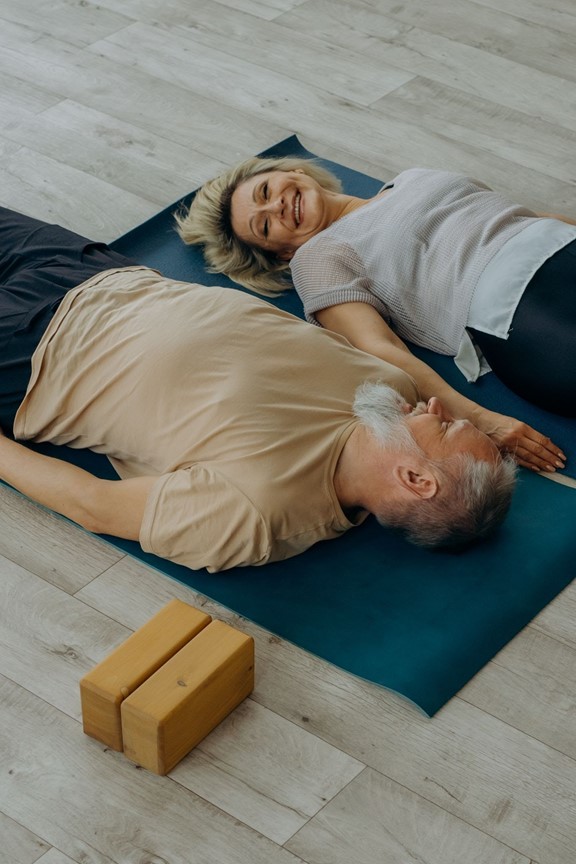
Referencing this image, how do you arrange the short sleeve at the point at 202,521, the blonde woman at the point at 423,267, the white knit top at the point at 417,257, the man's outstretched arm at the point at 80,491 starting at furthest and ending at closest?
the white knit top at the point at 417,257
the blonde woman at the point at 423,267
the man's outstretched arm at the point at 80,491
the short sleeve at the point at 202,521

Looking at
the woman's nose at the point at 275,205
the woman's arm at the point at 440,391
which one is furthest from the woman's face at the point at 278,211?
the woman's arm at the point at 440,391

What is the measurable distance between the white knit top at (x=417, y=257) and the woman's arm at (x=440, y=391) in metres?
0.06

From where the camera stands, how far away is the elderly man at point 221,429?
219 cm

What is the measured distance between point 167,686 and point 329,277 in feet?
4.07

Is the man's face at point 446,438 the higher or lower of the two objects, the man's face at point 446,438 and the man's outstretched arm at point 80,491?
the higher

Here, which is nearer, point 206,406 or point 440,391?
point 206,406

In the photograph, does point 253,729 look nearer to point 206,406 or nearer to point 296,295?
point 206,406

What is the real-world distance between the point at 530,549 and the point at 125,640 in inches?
33.6

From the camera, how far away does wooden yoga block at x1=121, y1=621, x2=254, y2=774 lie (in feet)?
6.25

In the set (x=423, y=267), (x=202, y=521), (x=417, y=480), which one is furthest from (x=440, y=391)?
(x=202, y=521)

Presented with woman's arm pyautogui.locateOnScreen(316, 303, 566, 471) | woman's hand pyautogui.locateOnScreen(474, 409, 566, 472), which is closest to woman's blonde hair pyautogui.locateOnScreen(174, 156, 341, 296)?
woman's arm pyautogui.locateOnScreen(316, 303, 566, 471)

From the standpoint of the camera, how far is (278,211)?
2.99m

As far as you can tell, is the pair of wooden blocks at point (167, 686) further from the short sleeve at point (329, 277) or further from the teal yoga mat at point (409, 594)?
the short sleeve at point (329, 277)

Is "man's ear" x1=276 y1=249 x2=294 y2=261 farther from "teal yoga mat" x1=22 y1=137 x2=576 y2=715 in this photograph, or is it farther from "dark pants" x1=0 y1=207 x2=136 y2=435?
"teal yoga mat" x1=22 y1=137 x2=576 y2=715
